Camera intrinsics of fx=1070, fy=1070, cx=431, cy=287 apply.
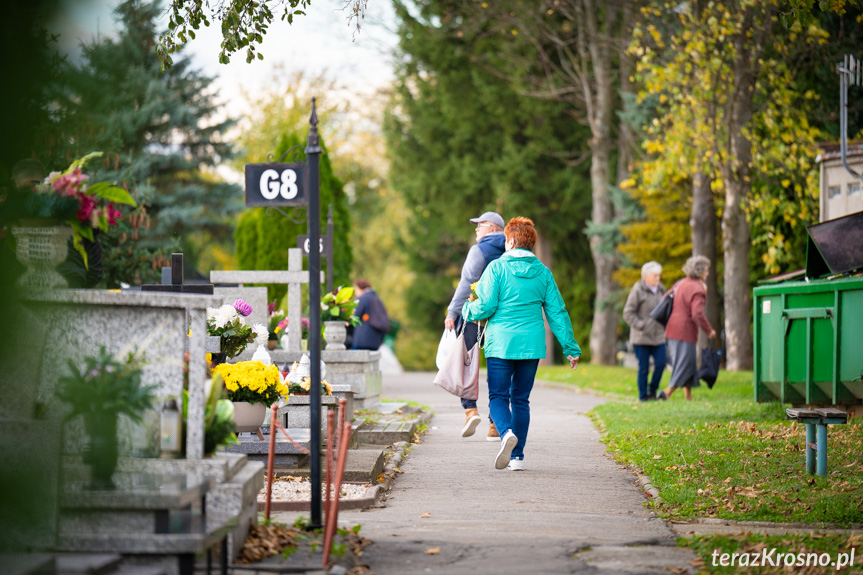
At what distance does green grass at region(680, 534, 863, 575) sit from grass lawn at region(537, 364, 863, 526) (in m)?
0.78

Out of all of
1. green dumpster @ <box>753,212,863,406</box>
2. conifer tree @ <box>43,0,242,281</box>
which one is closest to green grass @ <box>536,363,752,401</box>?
green dumpster @ <box>753,212,863,406</box>

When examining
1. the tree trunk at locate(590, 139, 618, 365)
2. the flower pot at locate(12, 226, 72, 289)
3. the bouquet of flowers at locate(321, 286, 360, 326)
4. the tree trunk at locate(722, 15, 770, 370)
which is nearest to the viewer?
the flower pot at locate(12, 226, 72, 289)

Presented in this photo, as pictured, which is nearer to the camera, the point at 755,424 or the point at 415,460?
the point at 415,460

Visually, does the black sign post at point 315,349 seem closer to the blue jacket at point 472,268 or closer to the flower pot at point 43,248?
the flower pot at point 43,248

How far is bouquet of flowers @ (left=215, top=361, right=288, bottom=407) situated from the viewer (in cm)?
795

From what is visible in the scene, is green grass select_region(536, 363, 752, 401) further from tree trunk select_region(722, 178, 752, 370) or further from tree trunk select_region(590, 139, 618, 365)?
tree trunk select_region(590, 139, 618, 365)

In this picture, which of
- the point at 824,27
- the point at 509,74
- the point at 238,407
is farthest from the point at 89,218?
the point at 509,74

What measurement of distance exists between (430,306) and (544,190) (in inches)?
343

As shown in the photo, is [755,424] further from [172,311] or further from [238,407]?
[172,311]

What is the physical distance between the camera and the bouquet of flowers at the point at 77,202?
500 centimetres

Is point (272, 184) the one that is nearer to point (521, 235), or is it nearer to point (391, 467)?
point (521, 235)

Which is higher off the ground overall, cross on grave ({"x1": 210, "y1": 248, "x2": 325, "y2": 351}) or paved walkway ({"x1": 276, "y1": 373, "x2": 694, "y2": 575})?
cross on grave ({"x1": 210, "y1": 248, "x2": 325, "y2": 351})

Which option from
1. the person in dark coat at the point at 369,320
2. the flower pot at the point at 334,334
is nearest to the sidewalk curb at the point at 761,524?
the flower pot at the point at 334,334

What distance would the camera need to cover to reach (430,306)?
39844 millimetres
